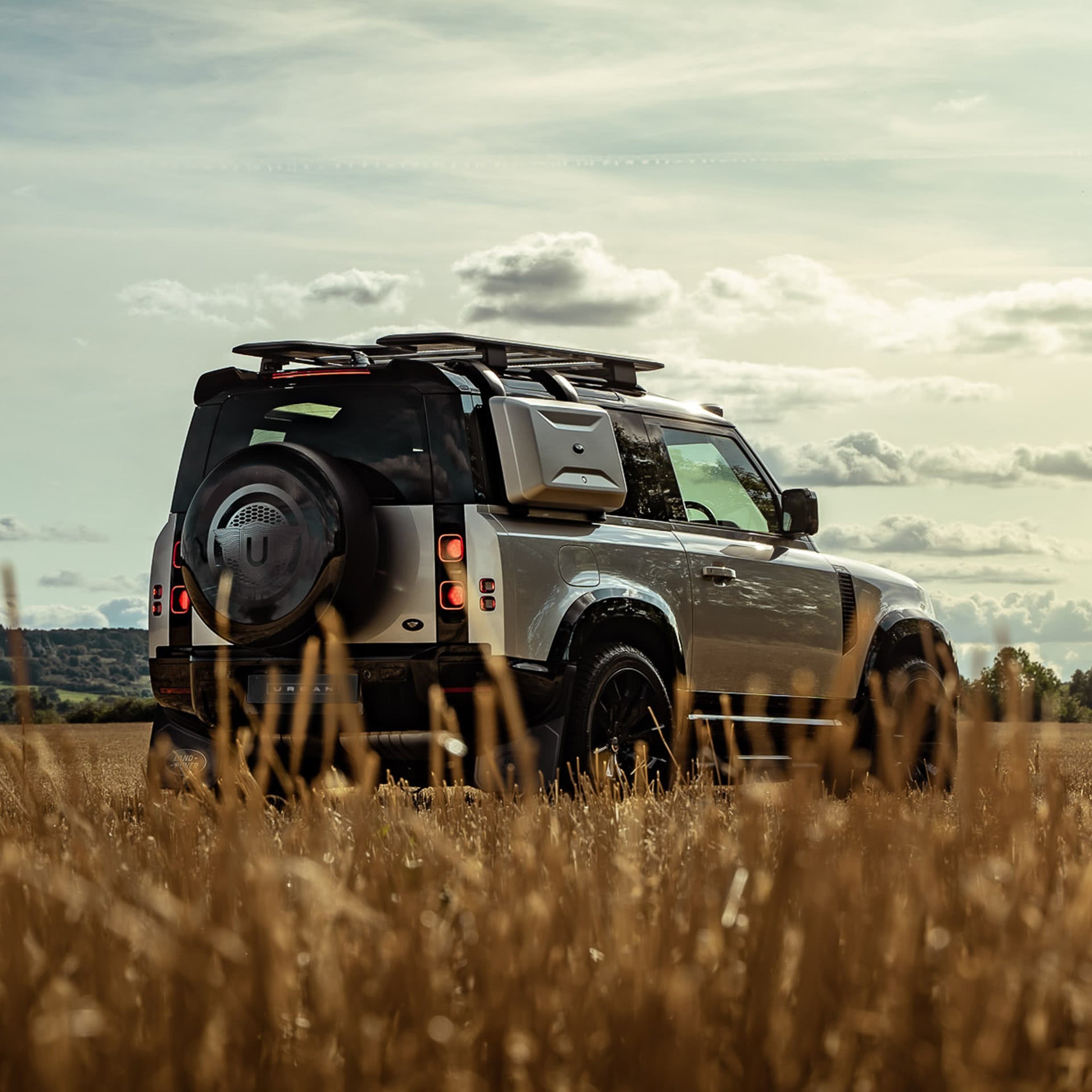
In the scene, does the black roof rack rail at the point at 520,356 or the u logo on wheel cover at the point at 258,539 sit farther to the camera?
the black roof rack rail at the point at 520,356

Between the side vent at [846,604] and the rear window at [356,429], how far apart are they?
11.2 ft

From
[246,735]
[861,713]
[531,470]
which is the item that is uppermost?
[531,470]

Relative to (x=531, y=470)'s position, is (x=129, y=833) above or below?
below

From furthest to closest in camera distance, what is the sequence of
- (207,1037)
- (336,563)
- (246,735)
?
1. (336,563)
2. (246,735)
3. (207,1037)

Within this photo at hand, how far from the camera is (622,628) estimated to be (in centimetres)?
835

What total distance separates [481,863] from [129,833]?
85.0 inches

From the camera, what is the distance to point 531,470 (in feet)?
25.4

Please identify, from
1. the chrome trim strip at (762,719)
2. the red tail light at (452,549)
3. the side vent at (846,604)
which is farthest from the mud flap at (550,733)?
the side vent at (846,604)

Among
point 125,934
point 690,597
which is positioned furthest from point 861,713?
point 125,934

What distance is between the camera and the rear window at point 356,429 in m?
7.69

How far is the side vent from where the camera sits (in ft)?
33.1

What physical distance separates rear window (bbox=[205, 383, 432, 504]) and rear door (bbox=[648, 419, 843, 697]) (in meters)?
1.69

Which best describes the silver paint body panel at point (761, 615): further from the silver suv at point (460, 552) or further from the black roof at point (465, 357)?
the black roof at point (465, 357)

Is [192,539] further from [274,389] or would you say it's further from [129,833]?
[129,833]
